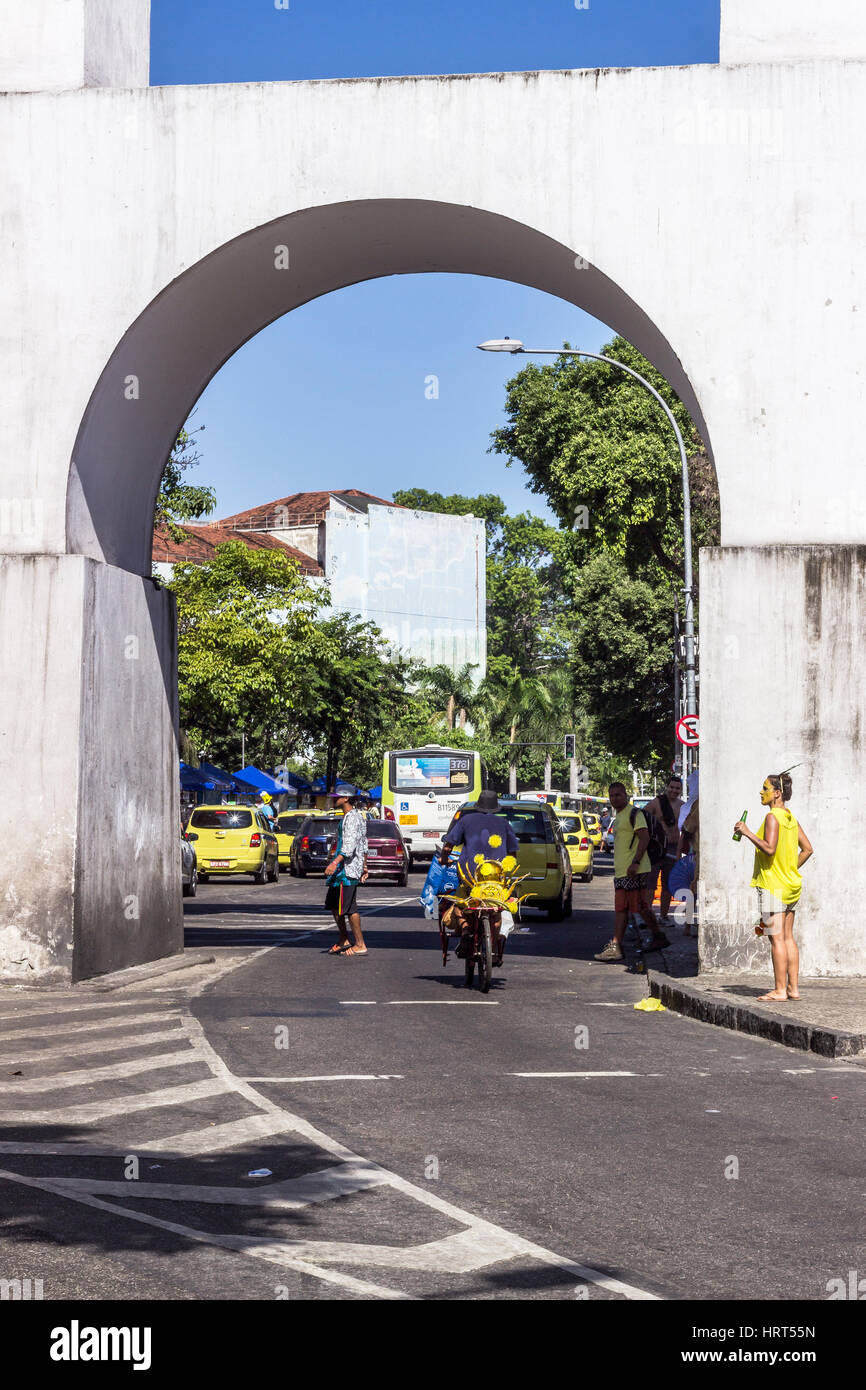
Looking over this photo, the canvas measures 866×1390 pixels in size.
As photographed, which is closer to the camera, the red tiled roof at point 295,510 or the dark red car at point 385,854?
the dark red car at point 385,854

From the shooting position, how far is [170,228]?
50.0 feet

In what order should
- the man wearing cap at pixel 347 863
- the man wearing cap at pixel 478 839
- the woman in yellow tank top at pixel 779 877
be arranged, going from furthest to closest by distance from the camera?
the man wearing cap at pixel 347 863 → the man wearing cap at pixel 478 839 → the woman in yellow tank top at pixel 779 877

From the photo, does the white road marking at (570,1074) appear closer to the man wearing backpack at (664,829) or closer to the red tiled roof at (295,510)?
the man wearing backpack at (664,829)

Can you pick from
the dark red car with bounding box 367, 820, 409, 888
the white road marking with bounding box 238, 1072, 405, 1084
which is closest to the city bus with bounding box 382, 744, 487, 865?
the dark red car with bounding box 367, 820, 409, 888

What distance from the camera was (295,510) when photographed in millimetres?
96188

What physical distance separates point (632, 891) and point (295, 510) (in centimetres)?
7981

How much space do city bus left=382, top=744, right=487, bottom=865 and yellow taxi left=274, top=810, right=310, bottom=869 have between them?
286cm

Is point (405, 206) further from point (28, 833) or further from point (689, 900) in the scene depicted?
point (689, 900)

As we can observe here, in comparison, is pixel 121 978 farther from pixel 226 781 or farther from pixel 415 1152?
pixel 226 781

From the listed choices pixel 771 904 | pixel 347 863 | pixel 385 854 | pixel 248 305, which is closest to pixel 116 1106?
pixel 771 904

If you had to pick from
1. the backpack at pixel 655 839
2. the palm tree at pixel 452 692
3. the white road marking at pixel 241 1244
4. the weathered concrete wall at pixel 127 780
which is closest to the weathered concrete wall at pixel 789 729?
the backpack at pixel 655 839

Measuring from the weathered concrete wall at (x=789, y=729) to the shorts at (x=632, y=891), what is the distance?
326cm

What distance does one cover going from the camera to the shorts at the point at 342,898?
1817 centimetres
